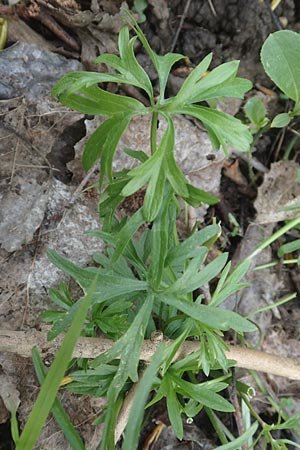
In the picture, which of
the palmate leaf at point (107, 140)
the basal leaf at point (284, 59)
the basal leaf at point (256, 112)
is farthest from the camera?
the basal leaf at point (256, 112)

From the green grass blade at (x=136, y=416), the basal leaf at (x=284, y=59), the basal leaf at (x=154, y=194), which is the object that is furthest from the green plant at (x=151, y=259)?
the basal leaf at (x=284, y=59)

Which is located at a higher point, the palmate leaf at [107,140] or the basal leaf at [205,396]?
the palmate leaf at [107,140]

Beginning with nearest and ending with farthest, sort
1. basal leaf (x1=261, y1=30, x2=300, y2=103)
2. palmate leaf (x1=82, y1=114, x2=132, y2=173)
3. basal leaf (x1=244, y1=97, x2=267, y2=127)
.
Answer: palmate leaf (x1=82, y1=114, x2=132, y2=173) < basal leaf (x1=261, y1=30, x2=300, y2=103) < basal leaf (x1=244, y1=97, x2=267, y2=127)

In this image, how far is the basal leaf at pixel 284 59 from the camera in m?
2.24

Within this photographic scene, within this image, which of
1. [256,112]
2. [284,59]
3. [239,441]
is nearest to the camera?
[239,441]

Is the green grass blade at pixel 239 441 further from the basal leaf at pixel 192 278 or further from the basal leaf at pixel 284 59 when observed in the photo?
the basal leaf at pixel 284 59

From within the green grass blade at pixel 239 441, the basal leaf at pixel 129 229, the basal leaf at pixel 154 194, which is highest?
the basal leaf at pixel 154 194

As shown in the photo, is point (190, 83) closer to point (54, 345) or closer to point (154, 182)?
point (154, 182)

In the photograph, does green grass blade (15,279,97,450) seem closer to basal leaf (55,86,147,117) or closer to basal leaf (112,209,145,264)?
basal leaf (112,209,145,264)

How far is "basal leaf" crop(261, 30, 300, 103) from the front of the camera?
2.24 m

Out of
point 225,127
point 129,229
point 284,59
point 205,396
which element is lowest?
point 205,396

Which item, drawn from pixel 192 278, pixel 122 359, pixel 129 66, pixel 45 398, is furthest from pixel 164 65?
pixel 45 398

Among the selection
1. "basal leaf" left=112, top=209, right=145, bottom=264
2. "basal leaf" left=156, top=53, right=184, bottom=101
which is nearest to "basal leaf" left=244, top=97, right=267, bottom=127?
"basal leaf" left=156, top=53, right=184, bottom=101

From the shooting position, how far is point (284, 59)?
2.27m
